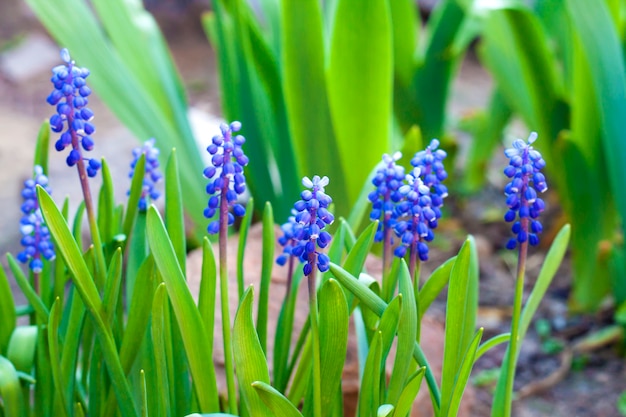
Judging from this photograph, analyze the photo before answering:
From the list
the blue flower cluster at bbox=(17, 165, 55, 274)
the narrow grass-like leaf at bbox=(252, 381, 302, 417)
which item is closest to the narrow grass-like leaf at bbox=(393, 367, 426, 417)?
the narrow grass-like leaf at bbox=(252, 381, 302, 417)

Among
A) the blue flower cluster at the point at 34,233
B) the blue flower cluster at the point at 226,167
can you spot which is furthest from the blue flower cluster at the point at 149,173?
the blue flower cluster at the point at 226,167

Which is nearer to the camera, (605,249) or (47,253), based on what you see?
(47,253)

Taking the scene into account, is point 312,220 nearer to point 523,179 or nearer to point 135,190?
point 523,179

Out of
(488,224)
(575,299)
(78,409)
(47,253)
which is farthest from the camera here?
(488,224)

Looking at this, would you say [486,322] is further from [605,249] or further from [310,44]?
[310,44]

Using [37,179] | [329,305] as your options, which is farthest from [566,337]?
[37,179]

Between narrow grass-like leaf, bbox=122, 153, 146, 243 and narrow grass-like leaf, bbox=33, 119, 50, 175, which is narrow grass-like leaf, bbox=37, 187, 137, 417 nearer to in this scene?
narrow grass-like leaf, bbox=122, 153, 146, 243
